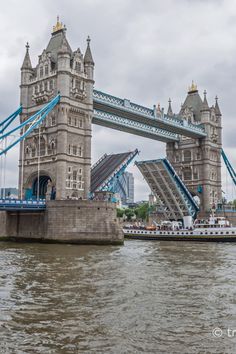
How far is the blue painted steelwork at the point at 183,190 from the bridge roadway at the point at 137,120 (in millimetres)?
9596

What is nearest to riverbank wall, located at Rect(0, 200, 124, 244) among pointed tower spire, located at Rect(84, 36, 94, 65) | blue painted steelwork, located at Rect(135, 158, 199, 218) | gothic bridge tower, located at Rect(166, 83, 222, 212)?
blue painted steelwork, located at Rect(135, 158, 199, 218)

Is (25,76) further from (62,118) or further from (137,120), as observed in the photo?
(137,120)

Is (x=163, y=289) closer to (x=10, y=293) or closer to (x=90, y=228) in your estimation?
(x=10, y=293)

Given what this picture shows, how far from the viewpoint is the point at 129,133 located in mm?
55000

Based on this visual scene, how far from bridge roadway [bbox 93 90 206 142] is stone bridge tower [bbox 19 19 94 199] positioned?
11.4ft

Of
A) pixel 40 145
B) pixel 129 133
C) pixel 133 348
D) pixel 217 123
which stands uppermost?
pixel 217 123

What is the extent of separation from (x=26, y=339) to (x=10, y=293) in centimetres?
481

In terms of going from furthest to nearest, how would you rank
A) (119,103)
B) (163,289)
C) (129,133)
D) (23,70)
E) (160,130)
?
(160,130)
(129,133)
(119,103)
(23,70)
(163,289)

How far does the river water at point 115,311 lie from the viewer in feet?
26.5

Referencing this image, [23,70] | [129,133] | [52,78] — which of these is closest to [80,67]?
[52,78]

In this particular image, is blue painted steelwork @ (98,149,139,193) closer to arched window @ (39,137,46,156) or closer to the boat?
arched window @ (39,137,46,156)

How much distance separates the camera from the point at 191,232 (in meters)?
49.5

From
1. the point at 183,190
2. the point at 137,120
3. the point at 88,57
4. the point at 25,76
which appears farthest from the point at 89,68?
the point at 183,190

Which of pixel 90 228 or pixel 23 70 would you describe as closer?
pixel 90 228
